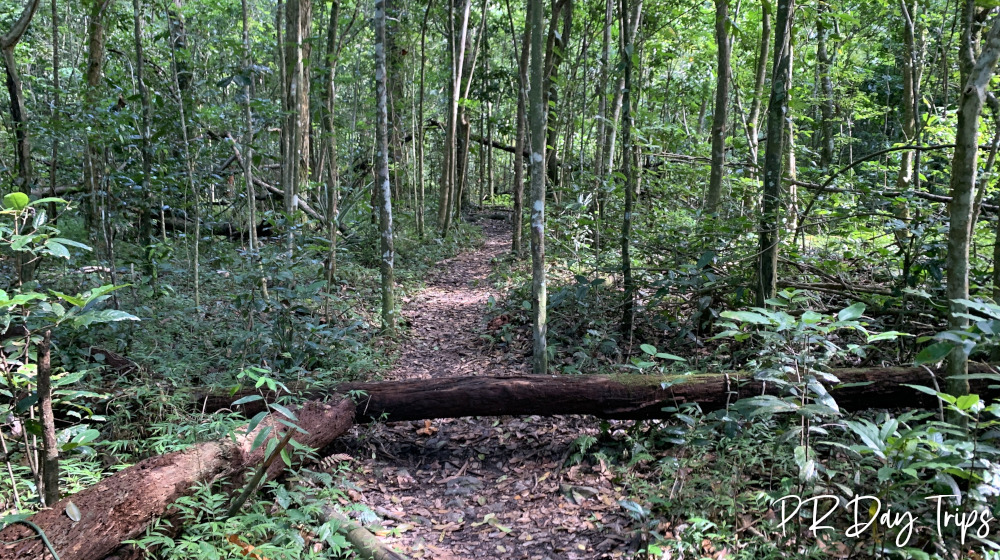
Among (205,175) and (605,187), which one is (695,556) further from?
(205,175)

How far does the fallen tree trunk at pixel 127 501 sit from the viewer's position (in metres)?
2.34

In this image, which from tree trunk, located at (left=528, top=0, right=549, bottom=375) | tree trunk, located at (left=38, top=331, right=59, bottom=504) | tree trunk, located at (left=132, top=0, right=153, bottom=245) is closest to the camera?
tree trunk, located at (left=38, top=331, right=59, bottom=504)

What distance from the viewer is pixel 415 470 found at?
427cm

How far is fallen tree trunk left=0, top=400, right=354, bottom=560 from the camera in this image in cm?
234

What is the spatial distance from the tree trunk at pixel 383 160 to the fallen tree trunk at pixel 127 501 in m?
2.99

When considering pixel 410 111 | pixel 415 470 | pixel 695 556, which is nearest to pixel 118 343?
pixel 415 470

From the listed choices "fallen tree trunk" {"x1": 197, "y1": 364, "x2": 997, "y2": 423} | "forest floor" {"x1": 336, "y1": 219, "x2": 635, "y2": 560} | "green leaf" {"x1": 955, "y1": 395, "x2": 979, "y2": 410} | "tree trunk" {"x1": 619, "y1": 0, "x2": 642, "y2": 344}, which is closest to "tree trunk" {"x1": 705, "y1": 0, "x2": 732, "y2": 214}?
"tree trunk" {"x1": 619, "y1": 0, "x2": 642, "y2": 344}

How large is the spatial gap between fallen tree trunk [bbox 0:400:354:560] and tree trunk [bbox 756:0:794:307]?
3854 mm

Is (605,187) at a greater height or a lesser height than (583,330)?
greater

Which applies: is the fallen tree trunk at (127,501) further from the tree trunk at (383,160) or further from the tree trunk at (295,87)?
the tree trunk at (295,87)

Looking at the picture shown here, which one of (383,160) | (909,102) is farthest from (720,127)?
(909,102)

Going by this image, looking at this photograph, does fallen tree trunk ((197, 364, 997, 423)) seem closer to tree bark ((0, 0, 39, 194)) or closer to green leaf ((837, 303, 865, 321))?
green leaf ((837, 303, 865, 321))

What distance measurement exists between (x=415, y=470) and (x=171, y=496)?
1765 mm

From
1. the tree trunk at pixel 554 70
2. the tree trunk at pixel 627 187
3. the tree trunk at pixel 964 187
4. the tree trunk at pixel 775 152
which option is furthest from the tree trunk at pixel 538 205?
the tree trunk at pixel 964 187
